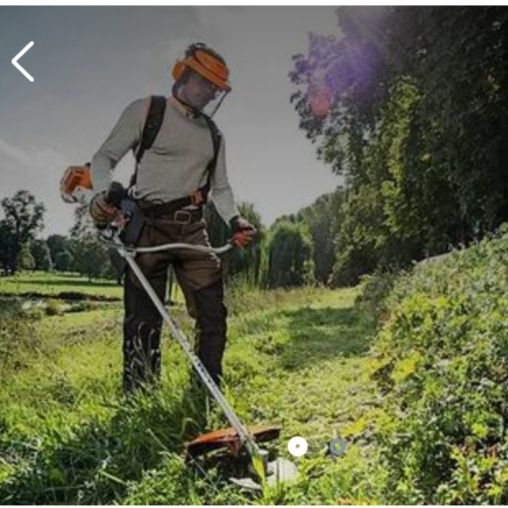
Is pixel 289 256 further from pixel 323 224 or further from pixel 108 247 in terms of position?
pixel 108 247

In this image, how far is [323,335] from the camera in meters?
3.37

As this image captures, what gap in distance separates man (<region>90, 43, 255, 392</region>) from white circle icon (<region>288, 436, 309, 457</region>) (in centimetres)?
42

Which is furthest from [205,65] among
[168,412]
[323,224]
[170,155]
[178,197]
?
[168,412]

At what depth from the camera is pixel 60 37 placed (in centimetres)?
243

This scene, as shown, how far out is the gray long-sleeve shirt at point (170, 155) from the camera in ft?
7.99

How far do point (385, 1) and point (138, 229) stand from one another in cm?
112

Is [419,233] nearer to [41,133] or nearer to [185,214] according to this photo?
[185,214]

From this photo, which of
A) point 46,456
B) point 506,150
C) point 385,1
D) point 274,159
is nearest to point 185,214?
point 274,159

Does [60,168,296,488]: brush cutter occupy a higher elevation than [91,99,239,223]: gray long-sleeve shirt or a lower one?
lower

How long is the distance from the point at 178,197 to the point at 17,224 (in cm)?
51

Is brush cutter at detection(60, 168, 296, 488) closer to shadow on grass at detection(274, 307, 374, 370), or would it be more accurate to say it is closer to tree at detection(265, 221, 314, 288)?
tree at detection(265, 221, 314, 288)

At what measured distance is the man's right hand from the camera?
7.71 ft

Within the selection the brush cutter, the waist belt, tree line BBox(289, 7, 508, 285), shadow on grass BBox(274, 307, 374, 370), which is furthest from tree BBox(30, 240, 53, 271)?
tree line BBox(289, 7, 508, 285)

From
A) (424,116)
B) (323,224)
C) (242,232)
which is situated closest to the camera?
(242,232)
